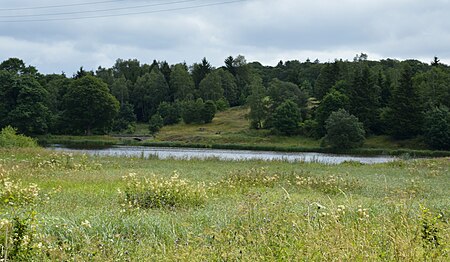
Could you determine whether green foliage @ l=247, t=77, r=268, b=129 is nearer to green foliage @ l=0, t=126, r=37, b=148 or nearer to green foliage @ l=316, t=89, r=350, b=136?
green foliage @ l=316, t=89, r=350, b=136

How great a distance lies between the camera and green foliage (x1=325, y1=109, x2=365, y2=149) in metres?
61.1

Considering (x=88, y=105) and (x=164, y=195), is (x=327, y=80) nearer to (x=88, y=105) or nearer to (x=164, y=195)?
(x=88, y=105)

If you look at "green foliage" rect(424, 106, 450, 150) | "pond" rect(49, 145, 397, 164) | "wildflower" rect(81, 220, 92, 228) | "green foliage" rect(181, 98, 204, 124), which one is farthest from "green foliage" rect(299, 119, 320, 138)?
"wildflower" rect(81, 220, 92, 228)

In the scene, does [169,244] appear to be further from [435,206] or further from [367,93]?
[367,93]

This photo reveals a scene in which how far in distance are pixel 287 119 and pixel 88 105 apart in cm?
3274

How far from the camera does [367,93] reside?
73000 mm

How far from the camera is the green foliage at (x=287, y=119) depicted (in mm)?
76062

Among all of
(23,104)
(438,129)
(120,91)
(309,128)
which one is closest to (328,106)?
(309,128)

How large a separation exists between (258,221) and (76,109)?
72.5 metres

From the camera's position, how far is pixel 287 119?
75812mm

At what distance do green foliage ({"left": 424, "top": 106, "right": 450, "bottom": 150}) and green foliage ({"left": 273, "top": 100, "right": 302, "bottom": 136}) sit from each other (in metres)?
21.0

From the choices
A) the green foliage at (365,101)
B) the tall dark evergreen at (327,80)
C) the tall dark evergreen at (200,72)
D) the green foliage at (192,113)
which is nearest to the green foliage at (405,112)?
the green foliage at (365,101)

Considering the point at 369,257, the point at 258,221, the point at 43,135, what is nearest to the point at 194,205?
the point at 258,221

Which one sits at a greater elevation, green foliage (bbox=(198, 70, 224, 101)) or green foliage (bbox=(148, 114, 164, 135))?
green foliage (bbox=(198, 70, 224, 101))
